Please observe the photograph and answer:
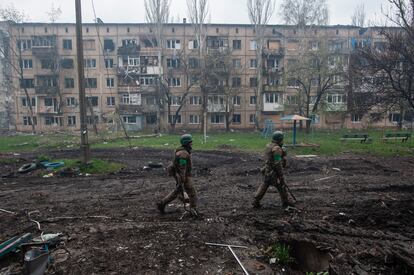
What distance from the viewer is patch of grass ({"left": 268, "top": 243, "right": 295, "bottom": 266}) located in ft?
13.7

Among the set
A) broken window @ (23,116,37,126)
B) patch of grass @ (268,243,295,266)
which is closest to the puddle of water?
patch of grass @ (268,243,295,266)

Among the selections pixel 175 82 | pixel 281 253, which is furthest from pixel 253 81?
pixel 281 253

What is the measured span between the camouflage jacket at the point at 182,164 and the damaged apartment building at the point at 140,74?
33454mm

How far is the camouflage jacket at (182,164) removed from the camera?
6055mm

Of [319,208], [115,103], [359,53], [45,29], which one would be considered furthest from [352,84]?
[45,29]

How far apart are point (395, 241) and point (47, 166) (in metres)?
13.1

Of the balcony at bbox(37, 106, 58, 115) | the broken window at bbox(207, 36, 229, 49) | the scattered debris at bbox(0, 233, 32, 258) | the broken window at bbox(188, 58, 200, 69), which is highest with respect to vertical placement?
the broken window at bbox(207, 36, 229, 49)

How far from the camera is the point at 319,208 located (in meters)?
6.74

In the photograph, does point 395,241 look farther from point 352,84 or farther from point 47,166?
point 352,84

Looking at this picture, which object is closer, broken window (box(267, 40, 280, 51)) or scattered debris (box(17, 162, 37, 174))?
scattered debris (box(17, 162, 37, 174))

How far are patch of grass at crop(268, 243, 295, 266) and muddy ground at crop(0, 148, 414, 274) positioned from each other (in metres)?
0.09

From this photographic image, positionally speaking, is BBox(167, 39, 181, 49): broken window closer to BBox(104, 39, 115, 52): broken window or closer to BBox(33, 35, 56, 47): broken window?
BBox(104, 39, 115, 52): broken window

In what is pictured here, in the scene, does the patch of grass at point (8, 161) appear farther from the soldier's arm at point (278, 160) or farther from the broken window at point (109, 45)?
the broken window at point (109, 45)

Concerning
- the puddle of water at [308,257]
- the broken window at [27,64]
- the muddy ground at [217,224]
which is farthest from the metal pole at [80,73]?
the broken window at [27,64]
